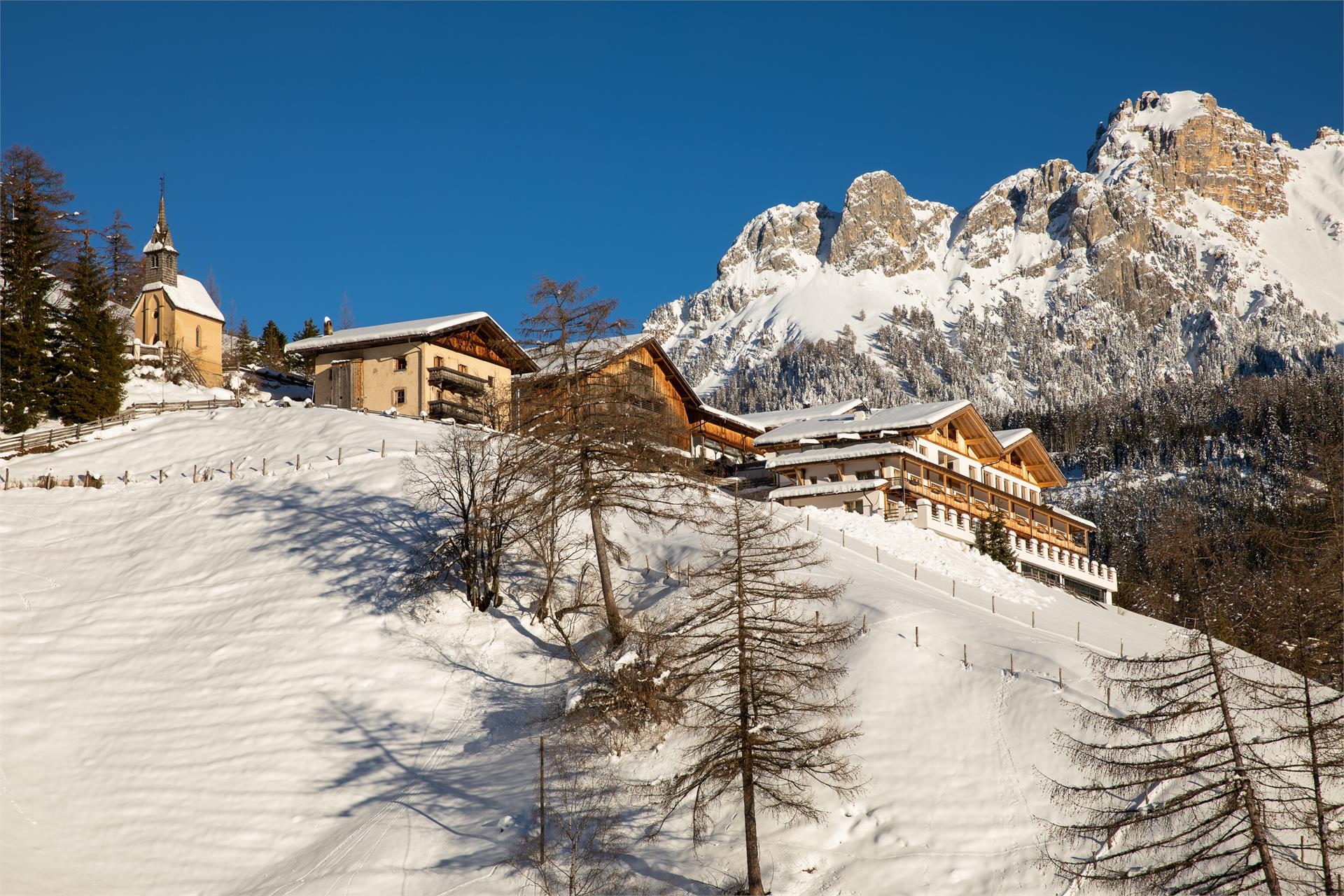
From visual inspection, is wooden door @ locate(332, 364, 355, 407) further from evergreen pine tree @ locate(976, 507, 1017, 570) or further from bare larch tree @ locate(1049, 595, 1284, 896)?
bare larch tree @ locate(1049, 595, 1284, 896)

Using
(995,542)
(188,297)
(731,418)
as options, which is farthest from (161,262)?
(995,542)

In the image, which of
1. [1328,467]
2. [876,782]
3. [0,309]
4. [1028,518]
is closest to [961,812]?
[876,782]

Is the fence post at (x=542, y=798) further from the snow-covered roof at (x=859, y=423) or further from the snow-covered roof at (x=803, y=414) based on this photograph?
the snow-covered roof at (x=803, y=414)

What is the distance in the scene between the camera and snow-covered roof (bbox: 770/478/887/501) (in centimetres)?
5902

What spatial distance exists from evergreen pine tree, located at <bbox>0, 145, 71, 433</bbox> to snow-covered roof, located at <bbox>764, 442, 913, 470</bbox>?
1445 inches

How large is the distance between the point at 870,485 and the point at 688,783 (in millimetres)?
32197

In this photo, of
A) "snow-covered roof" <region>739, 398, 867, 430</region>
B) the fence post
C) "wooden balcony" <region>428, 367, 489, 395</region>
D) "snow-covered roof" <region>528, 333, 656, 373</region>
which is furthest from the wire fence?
"snow-covered roof" <region>739, 398, 867, 430</region>

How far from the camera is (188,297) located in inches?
3036

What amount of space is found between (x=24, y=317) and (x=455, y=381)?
821 inches

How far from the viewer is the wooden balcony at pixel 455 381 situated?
62.8 meters

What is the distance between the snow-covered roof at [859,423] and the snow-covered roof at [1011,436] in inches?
199

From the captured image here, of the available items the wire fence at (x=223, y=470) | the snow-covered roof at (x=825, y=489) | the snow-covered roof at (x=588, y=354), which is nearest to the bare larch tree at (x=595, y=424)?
the snow-covered roof at (x=588, y=354)

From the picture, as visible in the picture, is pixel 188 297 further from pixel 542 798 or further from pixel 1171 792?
pixel 1171 792

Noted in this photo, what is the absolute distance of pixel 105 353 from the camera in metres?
56.9
